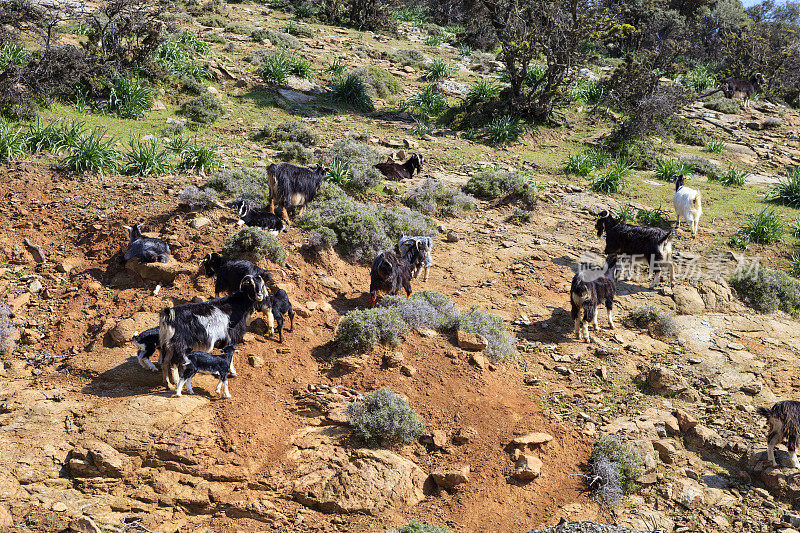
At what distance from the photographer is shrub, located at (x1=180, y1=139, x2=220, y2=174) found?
41.5 ft

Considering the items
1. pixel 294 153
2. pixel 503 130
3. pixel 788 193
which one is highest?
pixel 503 130

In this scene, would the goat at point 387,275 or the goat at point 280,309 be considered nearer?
the goat at point 280,309

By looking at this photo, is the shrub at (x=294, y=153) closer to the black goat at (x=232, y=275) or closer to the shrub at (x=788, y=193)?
the black goat at (x=232, y=275)

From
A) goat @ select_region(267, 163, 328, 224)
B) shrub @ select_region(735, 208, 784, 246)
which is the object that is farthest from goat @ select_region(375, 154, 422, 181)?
shrub @ select_region(735, 208, 784, 246)

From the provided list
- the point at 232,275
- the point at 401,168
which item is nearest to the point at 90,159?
the point at 232,275

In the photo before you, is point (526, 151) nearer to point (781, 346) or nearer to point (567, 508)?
point (781, 346)

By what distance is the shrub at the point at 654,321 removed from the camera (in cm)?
985

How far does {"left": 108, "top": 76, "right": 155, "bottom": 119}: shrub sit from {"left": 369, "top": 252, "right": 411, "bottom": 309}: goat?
9.63 meters

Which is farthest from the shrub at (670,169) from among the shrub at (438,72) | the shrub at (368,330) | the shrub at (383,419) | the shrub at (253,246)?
the shrub at (383,419)

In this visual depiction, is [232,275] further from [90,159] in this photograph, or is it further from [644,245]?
[644,245]

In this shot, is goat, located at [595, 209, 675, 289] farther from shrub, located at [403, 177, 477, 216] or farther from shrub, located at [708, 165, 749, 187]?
shrub, located at [708, 165, 749, 187]

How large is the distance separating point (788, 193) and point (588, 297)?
10605 mm

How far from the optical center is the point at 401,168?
583 inches

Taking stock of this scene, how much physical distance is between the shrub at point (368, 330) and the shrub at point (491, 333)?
3.32 ft
